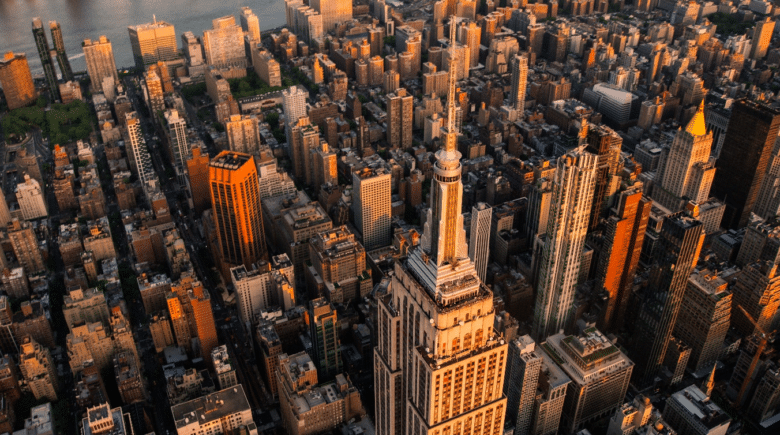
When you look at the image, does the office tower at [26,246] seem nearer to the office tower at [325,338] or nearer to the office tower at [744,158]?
the office tower at [325,338]

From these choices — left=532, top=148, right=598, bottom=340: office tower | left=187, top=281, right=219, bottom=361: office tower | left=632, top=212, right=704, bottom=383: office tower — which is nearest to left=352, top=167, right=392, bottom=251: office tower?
left=187, top=281, right=219, bottom=361: office tower

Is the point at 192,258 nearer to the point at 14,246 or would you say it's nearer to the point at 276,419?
the point at 14,246

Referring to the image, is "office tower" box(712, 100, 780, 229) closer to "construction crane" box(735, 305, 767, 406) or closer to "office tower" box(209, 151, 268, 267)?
"construction crane" box(735, 305, 767, 406)

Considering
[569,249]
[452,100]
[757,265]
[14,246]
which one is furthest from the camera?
[14,246]

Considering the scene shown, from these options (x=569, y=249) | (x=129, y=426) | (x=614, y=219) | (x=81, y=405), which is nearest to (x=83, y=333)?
(x=81, y=405)

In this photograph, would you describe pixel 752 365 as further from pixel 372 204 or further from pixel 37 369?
pixel 37 369

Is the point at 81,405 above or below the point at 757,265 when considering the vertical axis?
below

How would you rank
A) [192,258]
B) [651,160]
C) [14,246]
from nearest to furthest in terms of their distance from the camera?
[14,246], [192,258], [651,160]
